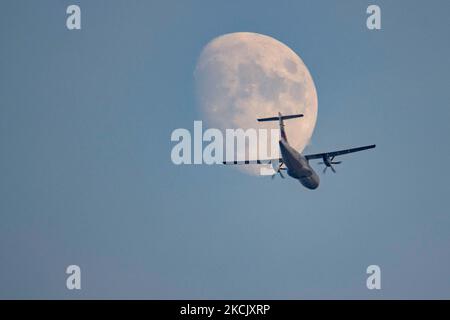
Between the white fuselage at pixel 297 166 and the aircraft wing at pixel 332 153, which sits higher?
the aircraft wing at pixel 332 153

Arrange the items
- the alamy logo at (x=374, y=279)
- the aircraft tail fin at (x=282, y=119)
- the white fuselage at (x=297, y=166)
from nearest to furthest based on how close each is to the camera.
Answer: the white fuselage at (x=297, y=166) → the aircraft tail fin at (x=282, y=119) → the alamy logo at (x=374, y=279)

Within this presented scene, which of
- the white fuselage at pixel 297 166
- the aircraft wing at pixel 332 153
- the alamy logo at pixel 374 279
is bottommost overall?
the alamy logo at pixel 374 279

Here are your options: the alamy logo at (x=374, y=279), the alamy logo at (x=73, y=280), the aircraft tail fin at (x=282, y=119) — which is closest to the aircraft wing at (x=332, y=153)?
the aircraft tail fin at (x=282, y=119)

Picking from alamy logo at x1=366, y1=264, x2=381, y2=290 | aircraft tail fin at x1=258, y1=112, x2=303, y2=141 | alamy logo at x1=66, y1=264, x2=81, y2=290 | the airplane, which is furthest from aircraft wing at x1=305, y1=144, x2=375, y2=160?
alamy logo at x1=66, y1=264, x2=81, y2=290

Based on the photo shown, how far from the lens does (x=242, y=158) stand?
315 ft

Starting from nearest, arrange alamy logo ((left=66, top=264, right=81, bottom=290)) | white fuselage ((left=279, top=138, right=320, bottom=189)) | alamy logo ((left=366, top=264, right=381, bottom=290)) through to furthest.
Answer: white fuselage ((left=279, top=138, right=320, bottom=189))
alamy logo ((left=66, top=264, right=81, bottom=290))
alamy logo ((left=366, top=264, right=381, bottom=290))

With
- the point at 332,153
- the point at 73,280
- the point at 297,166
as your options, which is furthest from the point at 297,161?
the point at 73,280

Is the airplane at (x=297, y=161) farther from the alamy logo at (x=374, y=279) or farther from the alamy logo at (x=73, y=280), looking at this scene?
the alamy logo at (x=73, y=280)

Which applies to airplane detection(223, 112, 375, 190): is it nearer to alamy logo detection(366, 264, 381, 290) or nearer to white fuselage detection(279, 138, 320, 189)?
white fuselage detection(279, 138, 320, 189)

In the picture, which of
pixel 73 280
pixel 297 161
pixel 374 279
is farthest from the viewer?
pixel 374 279

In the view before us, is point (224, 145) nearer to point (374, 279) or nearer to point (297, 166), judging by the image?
point (297, 166)

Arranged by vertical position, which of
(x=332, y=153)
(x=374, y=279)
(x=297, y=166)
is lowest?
(x=374, y=279)
